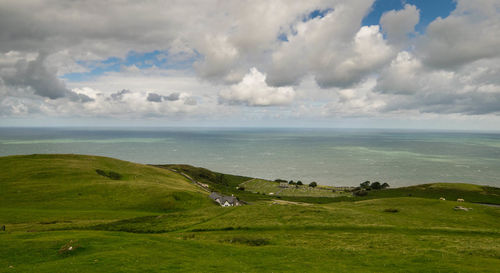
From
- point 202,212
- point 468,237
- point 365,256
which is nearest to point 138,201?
point 202,212

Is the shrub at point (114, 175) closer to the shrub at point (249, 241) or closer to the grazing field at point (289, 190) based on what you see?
the grazing field at point (289, 190)

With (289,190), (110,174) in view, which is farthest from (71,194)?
(289,190)

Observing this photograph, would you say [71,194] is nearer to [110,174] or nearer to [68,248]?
[110,174]

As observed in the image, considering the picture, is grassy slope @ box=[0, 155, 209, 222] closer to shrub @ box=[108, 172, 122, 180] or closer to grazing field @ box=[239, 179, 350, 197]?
shrub @ box=[108, 172, 122, 180]

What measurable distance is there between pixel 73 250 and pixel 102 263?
7.03 m

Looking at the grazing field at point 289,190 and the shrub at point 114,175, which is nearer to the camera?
the shrub at point 114,175

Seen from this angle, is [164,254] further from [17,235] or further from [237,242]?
[17,235]

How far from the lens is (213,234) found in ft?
142

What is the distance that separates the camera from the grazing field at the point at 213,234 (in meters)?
25.7

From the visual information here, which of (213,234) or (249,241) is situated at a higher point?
(249,241)

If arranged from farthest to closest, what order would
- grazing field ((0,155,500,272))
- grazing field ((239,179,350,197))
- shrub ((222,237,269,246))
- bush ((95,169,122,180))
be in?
1. grazing field ((239,179,350,197))
2. bush ((95,169,122,180))
3. shrub ((222,237,269,246))
4. grazing field ((0,155,500,272))

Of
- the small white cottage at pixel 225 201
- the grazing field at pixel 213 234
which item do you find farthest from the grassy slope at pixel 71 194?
the small white cottage at pixel 225 201

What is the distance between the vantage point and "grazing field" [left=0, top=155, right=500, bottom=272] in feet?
84.2

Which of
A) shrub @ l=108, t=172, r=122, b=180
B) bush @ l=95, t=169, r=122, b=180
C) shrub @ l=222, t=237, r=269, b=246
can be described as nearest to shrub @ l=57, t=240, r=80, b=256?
shrub @ l=222, t=237, r=269, b=246
